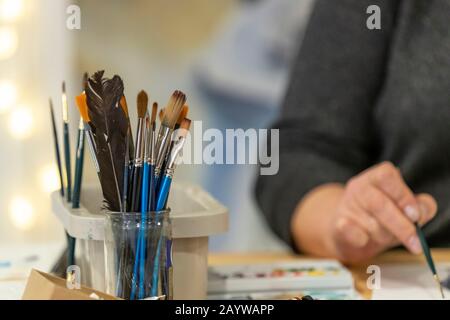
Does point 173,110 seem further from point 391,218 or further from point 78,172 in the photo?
point 391,218

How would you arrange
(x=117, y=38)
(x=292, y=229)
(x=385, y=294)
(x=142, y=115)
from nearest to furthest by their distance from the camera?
(x=142, y=115) → (x=385, y=294) → (x=292, y=229) → (x=117, y=38)

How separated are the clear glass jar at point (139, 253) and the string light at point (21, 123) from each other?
938 mm

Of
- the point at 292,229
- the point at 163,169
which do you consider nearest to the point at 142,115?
the point at 163,169

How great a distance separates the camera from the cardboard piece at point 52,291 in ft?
1.04

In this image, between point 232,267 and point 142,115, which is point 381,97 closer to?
point 232,267

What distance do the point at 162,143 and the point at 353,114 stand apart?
41 centimetres

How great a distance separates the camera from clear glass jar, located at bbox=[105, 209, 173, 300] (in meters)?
0.36

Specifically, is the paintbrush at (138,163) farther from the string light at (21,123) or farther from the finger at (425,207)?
the string light at (21,123)

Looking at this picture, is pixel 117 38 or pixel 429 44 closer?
pixel 429 44

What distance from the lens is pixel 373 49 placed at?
712mm

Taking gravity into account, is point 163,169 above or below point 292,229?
above

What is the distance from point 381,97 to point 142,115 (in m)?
0.43

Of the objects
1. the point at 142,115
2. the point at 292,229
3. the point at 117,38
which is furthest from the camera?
the point at 117,38

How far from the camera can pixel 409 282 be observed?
1.71 ft
